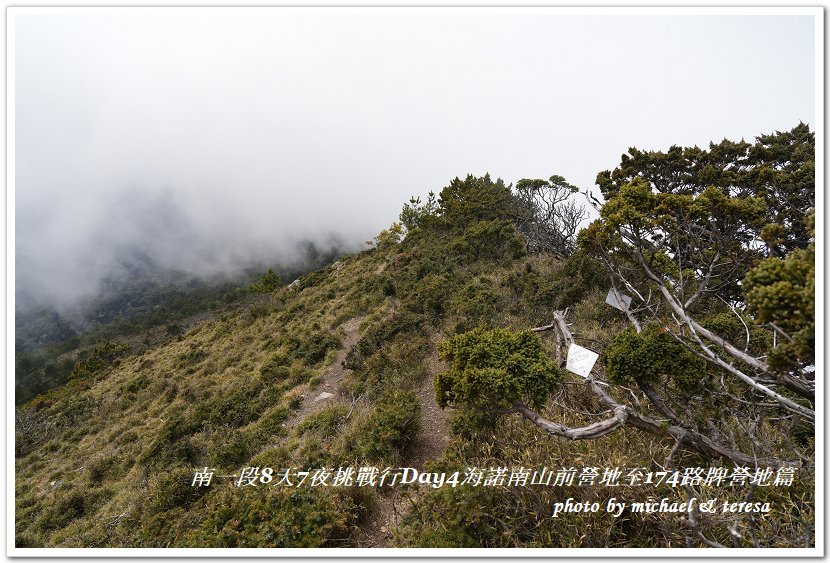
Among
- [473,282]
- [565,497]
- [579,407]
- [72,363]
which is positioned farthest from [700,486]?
[72,363]

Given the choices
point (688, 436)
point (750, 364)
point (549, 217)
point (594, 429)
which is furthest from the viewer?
point (549, 217)

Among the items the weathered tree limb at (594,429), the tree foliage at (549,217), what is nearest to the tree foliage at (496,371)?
the weathered tree limb at (594,429)

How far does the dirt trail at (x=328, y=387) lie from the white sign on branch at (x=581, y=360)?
7.07 meters

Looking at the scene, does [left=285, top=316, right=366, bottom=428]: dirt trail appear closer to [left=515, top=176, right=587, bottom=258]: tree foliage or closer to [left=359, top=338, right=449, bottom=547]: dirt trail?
[left=359, top=338, right=449, bottom=547]: dirt trail

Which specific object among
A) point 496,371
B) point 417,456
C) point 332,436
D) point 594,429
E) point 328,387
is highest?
point 496,371

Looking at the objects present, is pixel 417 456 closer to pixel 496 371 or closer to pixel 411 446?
pixel 411 446

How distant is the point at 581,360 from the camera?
442cm

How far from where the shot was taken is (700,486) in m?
3.67

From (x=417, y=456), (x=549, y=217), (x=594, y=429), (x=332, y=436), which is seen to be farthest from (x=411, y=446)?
(x=549, y=217)

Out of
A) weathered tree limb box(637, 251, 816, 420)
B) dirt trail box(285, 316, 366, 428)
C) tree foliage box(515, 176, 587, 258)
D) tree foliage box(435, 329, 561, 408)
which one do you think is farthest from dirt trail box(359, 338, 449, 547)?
tree foliage box(515, 176, 587, 258)

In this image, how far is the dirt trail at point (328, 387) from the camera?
930cm

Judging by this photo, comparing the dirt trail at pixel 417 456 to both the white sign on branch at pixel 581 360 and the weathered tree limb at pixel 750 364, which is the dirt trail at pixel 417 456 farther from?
the weathered tree limb at pixel 750 364

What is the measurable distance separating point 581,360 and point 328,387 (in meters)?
8.26

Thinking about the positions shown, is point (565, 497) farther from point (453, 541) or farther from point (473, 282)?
point (473, 282)
